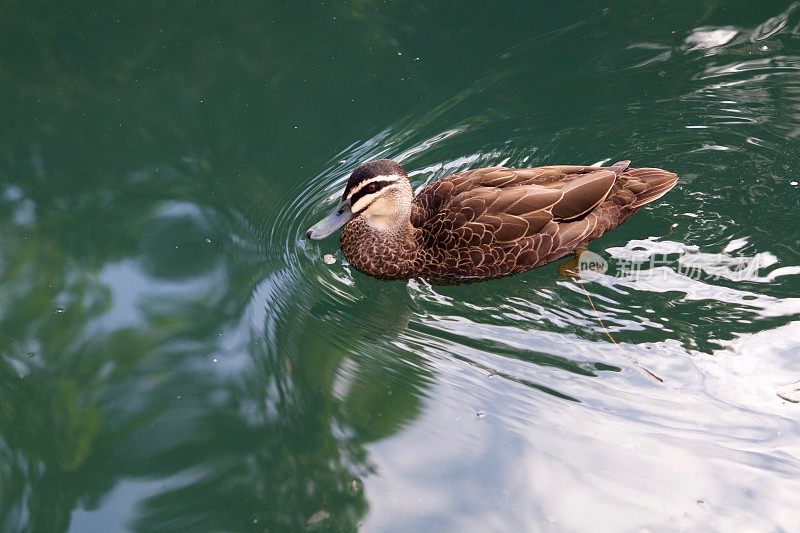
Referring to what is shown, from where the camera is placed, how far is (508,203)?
514 centimetres

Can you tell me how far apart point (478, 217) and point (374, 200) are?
61cm

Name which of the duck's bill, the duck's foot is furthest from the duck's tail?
the duck's bill

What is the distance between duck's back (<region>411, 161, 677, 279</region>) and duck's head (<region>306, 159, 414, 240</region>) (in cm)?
13

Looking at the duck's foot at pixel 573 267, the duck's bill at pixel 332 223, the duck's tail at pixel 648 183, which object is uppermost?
the duck's bill at pixel 332 223

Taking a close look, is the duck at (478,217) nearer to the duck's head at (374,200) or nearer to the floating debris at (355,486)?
the duck's head at (374,200)

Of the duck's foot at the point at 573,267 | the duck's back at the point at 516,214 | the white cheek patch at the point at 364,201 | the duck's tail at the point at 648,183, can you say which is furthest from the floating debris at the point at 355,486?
the duck's tail at the point at 648,183

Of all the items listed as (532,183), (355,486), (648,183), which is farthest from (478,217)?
(355,486)

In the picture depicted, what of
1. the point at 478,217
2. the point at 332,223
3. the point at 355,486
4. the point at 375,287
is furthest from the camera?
the point at 375,287

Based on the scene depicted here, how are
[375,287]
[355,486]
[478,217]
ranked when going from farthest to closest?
[375,287] → [478,217] → [355,486]

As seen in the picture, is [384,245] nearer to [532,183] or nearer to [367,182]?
[367,182]

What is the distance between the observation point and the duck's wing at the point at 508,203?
16.8 ft

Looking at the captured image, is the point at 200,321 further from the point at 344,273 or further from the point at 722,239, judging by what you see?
the point at 722,239

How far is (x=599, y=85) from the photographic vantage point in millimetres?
6496

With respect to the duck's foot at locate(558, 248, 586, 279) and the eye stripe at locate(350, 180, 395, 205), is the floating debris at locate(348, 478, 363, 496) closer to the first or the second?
the eye stripe at locate(350, 180, 395, 205)
